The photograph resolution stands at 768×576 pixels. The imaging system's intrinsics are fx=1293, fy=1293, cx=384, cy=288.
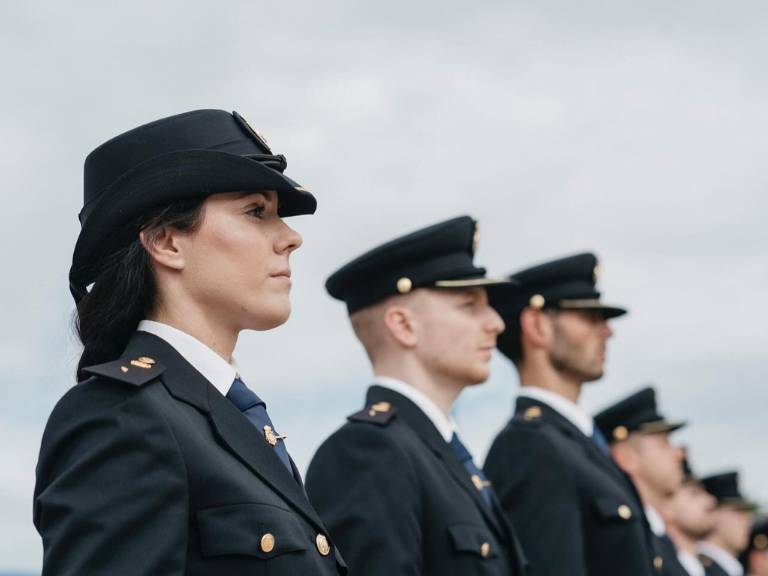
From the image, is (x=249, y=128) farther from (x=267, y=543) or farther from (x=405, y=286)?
(x=405, y=286)

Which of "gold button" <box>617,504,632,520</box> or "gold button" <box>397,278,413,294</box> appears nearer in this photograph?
"gold button" <box>397,278,413,294</box>

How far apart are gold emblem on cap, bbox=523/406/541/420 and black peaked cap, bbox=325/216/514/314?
0.87 metres

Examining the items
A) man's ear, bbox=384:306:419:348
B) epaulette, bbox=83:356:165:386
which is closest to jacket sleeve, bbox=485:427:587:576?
man's ear, bbox=384:306:419:348

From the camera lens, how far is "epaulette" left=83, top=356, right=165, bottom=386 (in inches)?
137

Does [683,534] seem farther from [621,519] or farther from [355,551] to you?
[355,551]

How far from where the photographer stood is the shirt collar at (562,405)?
7.18 meters

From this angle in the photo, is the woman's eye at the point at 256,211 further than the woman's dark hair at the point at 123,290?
Yes

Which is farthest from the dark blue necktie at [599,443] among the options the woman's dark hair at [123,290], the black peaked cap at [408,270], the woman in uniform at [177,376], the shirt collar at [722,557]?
the shirt collar at [722,557]

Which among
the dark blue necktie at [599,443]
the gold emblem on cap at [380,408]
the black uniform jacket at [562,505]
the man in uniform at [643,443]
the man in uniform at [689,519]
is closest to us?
the gold emblem on cap at [380,408]

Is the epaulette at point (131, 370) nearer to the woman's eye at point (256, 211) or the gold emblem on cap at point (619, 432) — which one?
the woman's eye at point (256, 211)

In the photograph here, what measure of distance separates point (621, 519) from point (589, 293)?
4.81ft

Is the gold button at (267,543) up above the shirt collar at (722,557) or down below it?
above

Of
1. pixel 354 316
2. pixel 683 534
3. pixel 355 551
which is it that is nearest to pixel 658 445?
pixel 683 534

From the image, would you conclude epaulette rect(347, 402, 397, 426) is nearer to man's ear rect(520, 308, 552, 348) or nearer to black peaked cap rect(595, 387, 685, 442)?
man's ear rect(520, 308, 552, 348)
